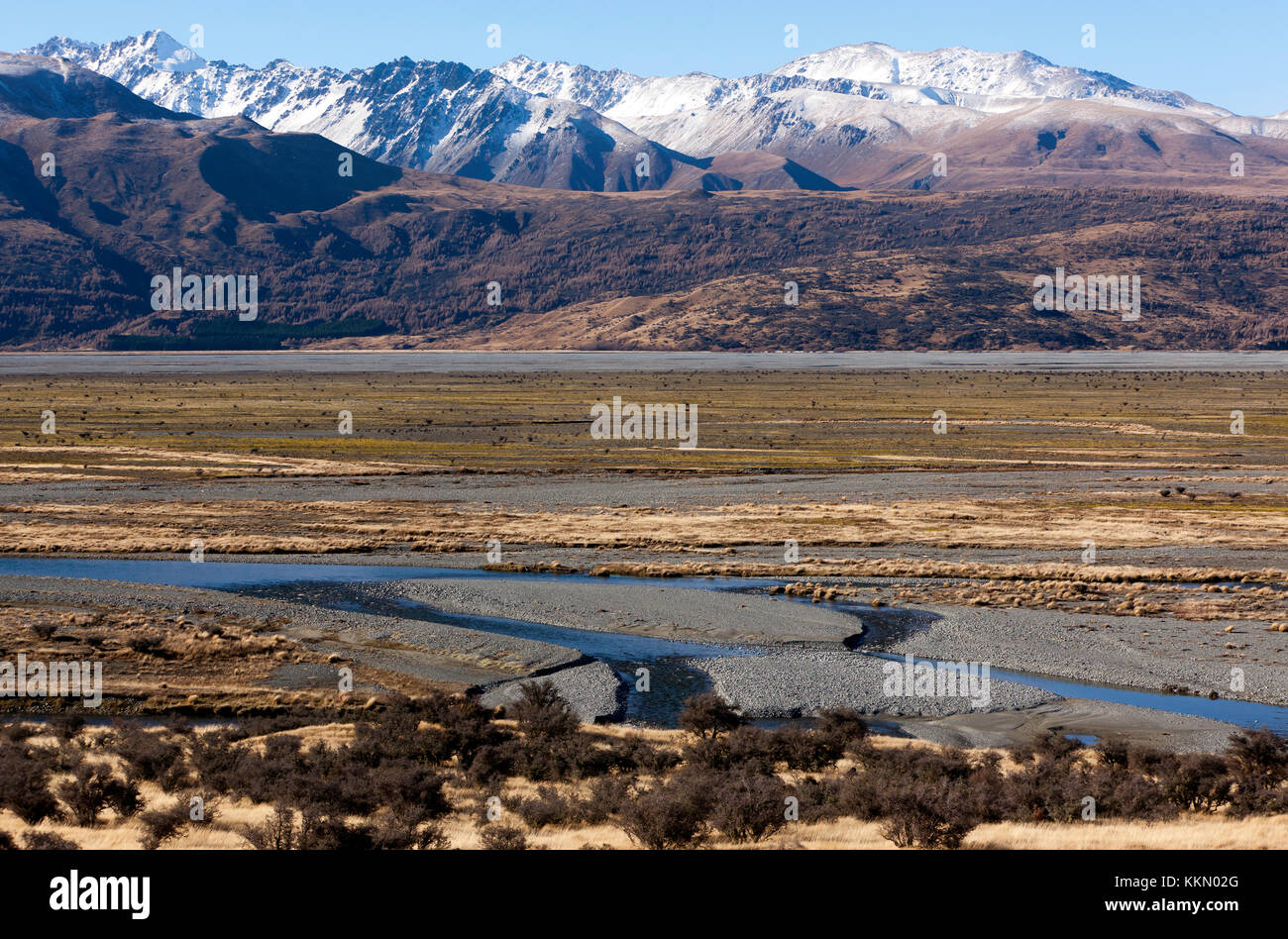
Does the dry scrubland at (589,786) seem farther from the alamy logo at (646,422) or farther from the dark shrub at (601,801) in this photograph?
the alamy logo at (646,422)

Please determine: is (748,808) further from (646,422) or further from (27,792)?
(646,422)

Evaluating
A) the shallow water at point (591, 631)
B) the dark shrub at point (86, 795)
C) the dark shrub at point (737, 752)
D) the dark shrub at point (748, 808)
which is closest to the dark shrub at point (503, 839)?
the dark shrub at point (748, 808)

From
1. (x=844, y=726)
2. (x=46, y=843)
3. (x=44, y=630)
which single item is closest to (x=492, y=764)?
(x=844, y=726)

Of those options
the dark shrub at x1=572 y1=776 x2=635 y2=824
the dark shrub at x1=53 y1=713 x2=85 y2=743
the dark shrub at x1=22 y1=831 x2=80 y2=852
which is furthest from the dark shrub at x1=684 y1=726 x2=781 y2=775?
the dark shrub at x1=53 y1=713 x2=85 y2=743
